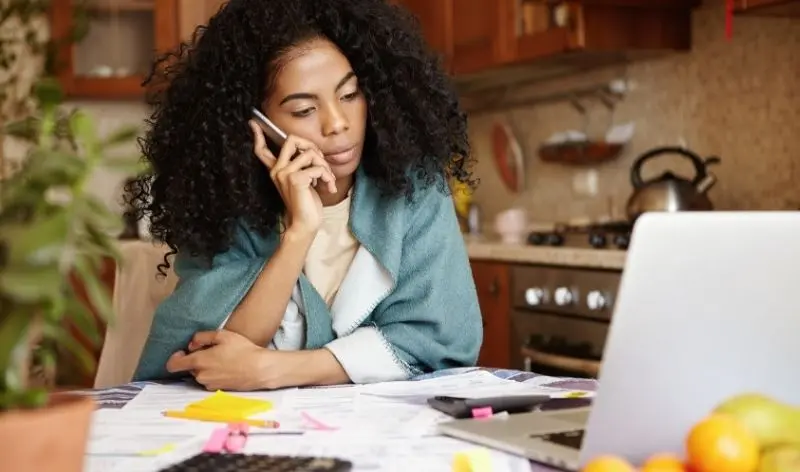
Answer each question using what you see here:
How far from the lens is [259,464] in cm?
78

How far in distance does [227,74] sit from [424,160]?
0.32m

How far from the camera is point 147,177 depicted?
161 cm

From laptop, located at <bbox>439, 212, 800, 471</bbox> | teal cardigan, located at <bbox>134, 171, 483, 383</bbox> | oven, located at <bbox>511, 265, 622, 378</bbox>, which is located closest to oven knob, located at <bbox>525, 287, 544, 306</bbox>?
oven, located at <bbox>511, 265, 622, 378</bbox>

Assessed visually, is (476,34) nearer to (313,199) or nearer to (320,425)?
(313,199)

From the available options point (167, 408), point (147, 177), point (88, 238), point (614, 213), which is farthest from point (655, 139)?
point (88, 238)

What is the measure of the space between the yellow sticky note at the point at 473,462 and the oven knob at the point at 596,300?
6.09 feet

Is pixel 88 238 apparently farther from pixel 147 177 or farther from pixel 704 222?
pixel 147 177

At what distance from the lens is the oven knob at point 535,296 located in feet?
9.53

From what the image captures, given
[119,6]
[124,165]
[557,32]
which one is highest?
[119,6]

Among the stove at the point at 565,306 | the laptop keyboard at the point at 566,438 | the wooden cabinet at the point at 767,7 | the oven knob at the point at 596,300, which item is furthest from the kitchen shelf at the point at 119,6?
the laptop keyboard at the point at 566,438

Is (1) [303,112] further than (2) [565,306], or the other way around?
(2) [565,306]

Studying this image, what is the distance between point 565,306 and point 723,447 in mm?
2178

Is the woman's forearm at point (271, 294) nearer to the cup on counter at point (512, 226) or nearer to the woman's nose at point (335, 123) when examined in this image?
the woman's nose at point (335, 123)

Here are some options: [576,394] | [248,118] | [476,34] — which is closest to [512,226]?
[476,34]
